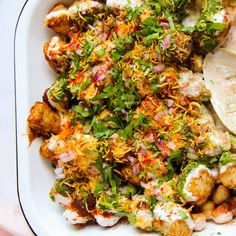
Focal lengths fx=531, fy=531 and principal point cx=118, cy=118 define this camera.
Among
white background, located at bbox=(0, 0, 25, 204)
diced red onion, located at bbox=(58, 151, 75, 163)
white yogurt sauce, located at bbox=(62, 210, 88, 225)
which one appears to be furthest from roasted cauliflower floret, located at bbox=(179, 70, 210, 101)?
white background, located at bbox=(0, 0, 25, 204)

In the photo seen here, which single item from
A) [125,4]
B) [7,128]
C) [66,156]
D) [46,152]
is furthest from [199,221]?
[7,128]

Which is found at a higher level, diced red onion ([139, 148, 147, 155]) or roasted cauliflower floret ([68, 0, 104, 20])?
roasted cauliflower floret ([68, 0, 104, 20])

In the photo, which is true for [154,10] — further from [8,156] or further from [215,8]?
[8,156]

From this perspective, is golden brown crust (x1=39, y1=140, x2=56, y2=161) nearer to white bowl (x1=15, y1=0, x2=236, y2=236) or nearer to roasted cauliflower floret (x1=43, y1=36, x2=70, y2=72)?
white bowl (x1=15, y1=0, x2=236, y2=236)

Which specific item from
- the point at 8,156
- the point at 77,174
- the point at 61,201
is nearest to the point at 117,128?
the point at 77,174

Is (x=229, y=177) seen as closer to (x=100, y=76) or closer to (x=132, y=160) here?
(x=132, y=160)

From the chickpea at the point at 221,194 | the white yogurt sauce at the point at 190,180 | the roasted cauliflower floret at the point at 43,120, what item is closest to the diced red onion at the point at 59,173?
the roasted cauliflower floret at the point at 43,120

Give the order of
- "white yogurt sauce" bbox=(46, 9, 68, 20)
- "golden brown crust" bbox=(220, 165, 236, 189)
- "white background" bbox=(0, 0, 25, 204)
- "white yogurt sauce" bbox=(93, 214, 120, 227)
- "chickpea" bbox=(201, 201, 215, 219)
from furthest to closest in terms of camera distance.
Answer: "white background" bbox=(0, 0, 25, 204) → "white yogurt sauce" bbox=(46, 9, 68, 20) → "white yogurt sauce" bbox=(93, 214, 120, 227) → "chickpea" bbox=(201, 201, 215, 219) → "golden brown crust" bbox=(220, 165, 236, 189)
